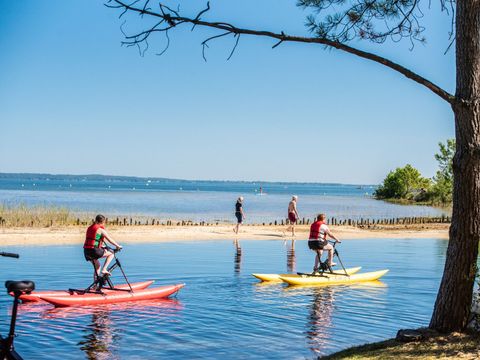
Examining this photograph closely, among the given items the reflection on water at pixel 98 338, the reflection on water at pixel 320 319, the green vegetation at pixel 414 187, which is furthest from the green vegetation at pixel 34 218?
the green vegetation at pixel 414 187

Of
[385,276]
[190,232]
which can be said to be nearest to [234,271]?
[385,276]

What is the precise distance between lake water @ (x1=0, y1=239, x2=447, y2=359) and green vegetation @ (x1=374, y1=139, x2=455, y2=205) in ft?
223

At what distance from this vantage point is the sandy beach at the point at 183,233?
31203 mm

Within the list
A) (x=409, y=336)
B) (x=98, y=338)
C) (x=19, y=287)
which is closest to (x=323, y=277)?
(x=98, y=338)

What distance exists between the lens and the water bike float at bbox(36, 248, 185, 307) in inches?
582

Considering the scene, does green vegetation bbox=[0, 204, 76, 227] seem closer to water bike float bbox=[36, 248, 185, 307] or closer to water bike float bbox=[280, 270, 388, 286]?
water bike float bbox=[36, 248, 185, 307]

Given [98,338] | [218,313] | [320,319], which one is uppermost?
[320,319]

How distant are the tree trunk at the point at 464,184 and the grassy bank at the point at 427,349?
1.13 ft

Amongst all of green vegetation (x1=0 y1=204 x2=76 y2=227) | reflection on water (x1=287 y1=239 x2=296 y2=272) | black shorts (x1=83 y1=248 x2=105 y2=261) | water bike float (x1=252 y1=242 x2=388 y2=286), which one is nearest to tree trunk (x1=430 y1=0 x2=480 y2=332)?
black shorts (x1=83 y1=248 x2=105 y2=261)

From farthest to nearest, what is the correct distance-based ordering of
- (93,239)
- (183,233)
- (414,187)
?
1. (414,187)
2. (183,233)
3. (93,239)

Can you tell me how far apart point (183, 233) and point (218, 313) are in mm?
21863

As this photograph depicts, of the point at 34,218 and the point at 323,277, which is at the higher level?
the point at 34,218

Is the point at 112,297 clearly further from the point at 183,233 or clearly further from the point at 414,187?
the point at 414,187

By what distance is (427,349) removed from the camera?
837 cm
